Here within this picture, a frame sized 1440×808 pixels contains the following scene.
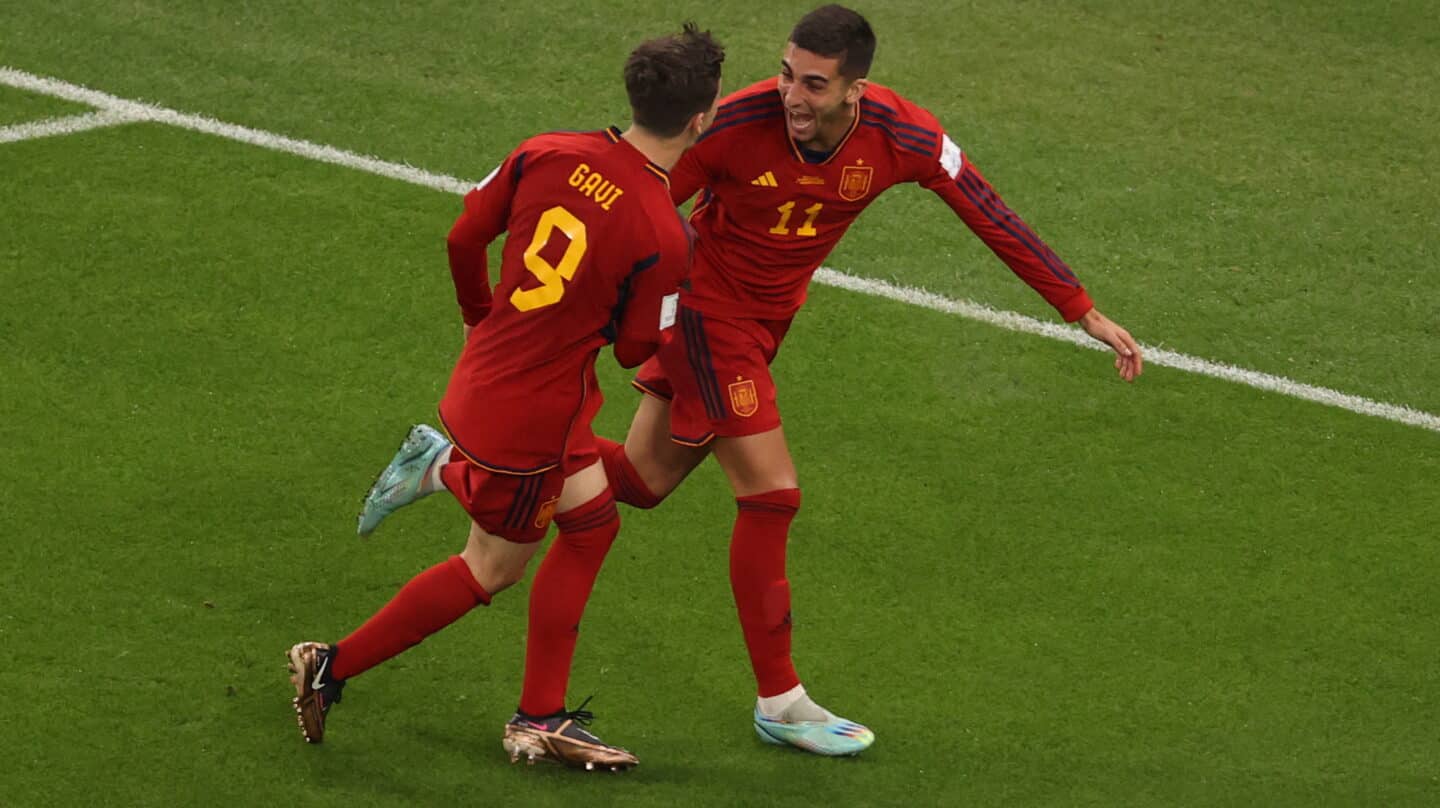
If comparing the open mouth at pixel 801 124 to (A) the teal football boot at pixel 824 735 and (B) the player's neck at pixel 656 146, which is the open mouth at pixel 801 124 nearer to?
(B) the player's neck at pixel 656 146

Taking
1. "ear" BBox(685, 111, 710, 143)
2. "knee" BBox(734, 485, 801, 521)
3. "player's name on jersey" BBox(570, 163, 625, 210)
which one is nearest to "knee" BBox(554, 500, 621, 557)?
"knee" BBox(734, 485, 801, 521)

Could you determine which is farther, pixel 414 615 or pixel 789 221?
pixel 789 221

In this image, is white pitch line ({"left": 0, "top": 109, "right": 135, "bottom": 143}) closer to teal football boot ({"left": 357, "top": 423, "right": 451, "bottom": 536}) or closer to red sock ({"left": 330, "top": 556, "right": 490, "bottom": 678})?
teal football boot ({"left": 357, "top": 423, "right": 451, "bottom": 536})

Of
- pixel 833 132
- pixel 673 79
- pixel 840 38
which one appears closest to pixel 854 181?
pixel 833 132

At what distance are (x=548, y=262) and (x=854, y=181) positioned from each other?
1057 millimetres

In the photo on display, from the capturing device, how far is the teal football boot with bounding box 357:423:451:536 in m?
5.24

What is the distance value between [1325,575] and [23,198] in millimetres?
5279

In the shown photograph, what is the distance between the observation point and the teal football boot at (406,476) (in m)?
5.24

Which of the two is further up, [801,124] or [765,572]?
[801,124]

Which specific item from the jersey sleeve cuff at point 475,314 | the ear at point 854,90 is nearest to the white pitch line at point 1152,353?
the ear at point 854,90

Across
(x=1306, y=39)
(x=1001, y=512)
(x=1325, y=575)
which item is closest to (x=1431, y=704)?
(x=1325, y=575)

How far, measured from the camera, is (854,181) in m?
5.04

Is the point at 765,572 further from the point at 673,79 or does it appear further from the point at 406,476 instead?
the point at 673,79

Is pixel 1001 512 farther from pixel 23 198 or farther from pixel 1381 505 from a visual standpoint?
pixel 23 198
